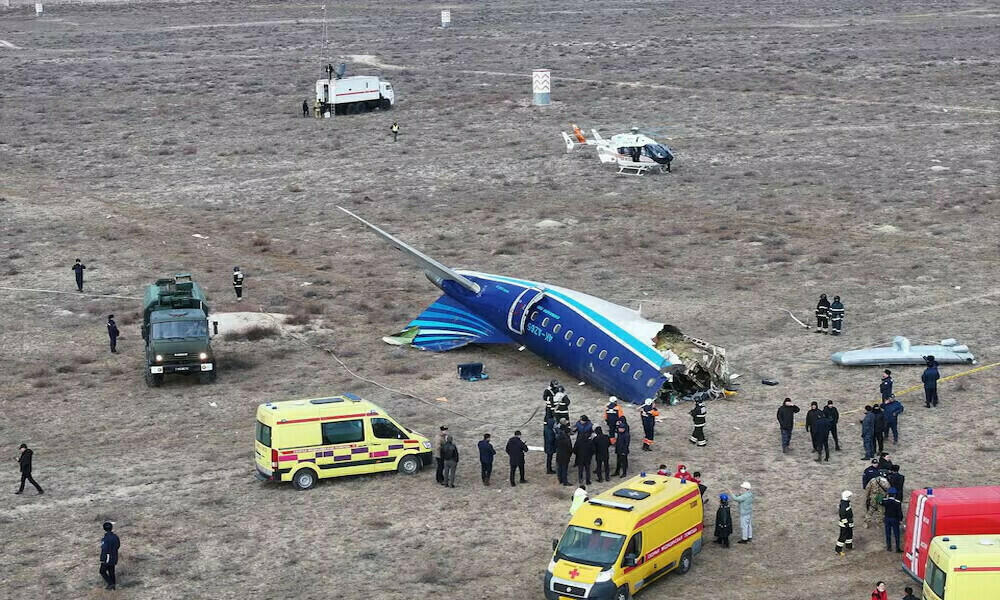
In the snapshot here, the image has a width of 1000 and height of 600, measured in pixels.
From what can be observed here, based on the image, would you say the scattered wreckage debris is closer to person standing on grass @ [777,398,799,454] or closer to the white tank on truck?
person standing on grass @ [777,398,799,454]

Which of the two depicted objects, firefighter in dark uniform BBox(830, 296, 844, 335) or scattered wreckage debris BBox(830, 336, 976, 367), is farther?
firefighter in dark uniform BBox(830, 296, 844, 335)

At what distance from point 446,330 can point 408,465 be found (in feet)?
34.5

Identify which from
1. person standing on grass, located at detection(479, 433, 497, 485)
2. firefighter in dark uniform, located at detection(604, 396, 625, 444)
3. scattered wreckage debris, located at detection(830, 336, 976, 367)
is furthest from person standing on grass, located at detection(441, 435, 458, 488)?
scattered wreckage debris, located at detection(830, 336, 976, 367)

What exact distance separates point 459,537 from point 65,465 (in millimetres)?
10668

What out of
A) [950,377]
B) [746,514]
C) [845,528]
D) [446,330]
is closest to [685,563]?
[746,514]

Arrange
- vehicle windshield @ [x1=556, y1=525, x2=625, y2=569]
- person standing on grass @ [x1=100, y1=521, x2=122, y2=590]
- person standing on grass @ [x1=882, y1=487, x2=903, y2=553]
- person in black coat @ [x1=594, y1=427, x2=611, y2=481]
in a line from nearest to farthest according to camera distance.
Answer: vehicle windshield @ [x1=556, y1=525, x2=625, y2=569] → person standing on grass @ [x1=100, y1=521, x2=122, y2=590] → person standing on grass @ [x1=882, y1=487, x2=903, y2=553] → person in black coat @ [x1=594, y1=427, x2=611, y2=481]

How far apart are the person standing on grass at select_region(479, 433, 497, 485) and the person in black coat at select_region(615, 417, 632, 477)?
284cm

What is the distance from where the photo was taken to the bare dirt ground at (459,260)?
27688 millimetres

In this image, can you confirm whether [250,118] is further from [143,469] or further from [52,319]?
[143,469]

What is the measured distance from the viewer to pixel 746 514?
26.8 metres

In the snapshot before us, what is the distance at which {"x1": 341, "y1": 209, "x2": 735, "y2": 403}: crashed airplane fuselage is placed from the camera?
35031mm

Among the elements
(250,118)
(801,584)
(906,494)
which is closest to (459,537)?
(801,584)

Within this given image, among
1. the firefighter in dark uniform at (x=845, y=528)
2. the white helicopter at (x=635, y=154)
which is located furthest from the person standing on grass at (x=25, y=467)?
the white helicopter at (x=635, y=154)

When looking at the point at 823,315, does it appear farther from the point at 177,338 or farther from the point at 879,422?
the point at 177,338
